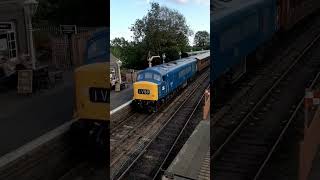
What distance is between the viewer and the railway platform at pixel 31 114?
22.0 feet

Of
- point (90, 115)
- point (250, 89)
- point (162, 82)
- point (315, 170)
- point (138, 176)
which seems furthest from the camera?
point (250, 89)

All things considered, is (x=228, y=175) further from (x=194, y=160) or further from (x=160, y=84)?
(x=194, y=160)

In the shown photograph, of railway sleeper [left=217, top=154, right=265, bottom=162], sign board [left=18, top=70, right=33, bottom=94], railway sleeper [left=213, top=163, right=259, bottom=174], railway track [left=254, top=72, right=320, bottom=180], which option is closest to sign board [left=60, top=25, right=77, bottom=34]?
sign board [left=18, top=70, right=33, bottom=94]

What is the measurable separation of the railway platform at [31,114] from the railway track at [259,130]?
290 centimetres

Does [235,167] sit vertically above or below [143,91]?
A: below

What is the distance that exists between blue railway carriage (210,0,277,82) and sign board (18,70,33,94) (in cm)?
518

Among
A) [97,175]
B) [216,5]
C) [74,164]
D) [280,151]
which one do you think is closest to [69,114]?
[74,164]

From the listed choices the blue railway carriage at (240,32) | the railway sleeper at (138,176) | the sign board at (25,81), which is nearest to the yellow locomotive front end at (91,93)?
the railway sleeper at (138,176)

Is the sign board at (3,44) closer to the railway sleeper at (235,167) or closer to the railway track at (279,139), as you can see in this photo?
the railway track at (279,139)

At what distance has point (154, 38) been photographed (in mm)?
3105

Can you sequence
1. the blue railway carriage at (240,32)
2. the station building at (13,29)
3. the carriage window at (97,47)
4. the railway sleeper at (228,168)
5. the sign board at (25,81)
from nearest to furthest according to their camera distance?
the carriage window at (97,47) < the blue railway carriage at (240,32) < the railway sleeper at (228,168) < the sign board at (25,81) < the station building at (13,29)

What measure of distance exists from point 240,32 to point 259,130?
2229 mm

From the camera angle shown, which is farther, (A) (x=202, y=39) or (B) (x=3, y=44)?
(B) (x=3, y=44)

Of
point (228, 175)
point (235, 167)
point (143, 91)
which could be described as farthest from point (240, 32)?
point (228, 175)
